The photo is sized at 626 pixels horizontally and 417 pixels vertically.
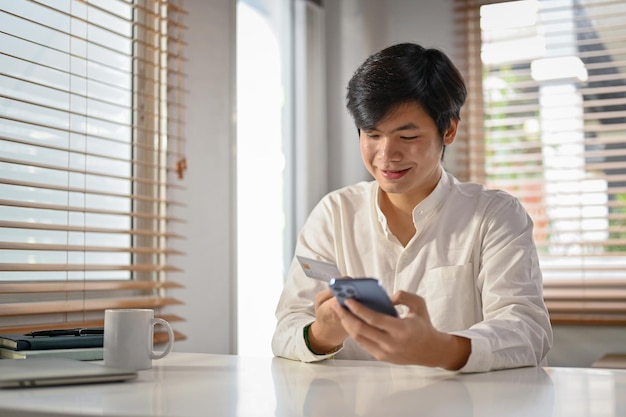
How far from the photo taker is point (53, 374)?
1023mm

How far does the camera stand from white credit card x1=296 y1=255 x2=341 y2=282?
1.13 meters

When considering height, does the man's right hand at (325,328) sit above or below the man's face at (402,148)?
below

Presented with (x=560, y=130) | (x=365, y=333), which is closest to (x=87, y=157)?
(x=365, y=333)

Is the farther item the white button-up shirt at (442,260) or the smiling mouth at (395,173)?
the smiling mouth at (395,173)

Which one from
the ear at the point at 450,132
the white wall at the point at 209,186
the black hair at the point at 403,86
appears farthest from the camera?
the white wall at the point at 209,186

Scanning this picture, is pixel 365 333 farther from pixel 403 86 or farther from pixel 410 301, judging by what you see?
pixel 403 86

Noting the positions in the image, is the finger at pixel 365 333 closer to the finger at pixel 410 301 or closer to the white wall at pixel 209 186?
the finger at pixel 410 301

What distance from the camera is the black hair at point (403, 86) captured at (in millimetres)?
1555

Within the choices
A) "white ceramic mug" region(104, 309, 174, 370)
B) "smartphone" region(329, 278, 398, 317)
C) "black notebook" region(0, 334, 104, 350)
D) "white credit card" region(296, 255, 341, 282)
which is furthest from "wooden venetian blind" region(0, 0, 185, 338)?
"smartphone" region(329, 278, 398, 317)

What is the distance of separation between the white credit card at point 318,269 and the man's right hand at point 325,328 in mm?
93

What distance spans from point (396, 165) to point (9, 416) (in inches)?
37.4

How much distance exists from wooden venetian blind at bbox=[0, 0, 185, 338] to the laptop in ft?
2.28

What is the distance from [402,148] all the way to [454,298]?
0.34m

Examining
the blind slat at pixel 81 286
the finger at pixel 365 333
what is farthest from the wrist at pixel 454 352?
the blind slat at pixel 81 286
